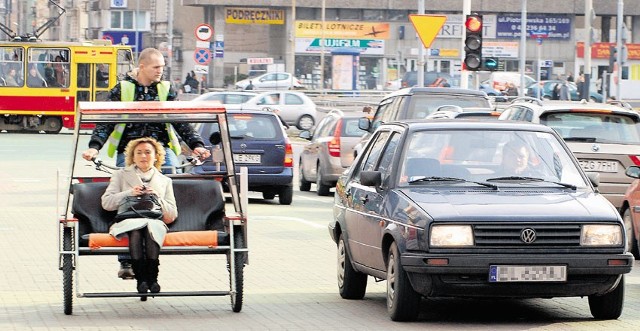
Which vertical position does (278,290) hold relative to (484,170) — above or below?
below

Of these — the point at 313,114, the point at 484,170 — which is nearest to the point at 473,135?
the point at 484,170

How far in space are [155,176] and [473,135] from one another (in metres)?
2.28

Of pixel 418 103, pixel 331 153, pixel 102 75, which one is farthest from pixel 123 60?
pixel 418 103

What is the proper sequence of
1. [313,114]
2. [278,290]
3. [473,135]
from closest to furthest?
[473,135]
[278,290]
[313,114]

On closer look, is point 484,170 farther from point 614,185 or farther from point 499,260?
point 614,185

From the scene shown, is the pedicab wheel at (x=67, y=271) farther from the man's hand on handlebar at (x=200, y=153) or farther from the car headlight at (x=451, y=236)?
the car headlight at (x=451, y=236)

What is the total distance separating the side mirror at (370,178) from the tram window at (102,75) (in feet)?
138

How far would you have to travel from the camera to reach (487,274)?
10227mm

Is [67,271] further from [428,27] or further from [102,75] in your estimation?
[102,75]

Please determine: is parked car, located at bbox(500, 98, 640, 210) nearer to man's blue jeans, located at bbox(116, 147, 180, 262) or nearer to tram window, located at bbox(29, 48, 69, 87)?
man's blue jeans, located at bbox(116, 147, 180, 262)

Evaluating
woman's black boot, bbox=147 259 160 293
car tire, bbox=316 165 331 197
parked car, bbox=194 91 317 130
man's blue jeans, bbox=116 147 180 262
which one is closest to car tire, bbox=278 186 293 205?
car tire, bbox=316 165 331 197

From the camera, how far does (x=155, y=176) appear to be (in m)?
11.5

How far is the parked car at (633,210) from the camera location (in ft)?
47.8

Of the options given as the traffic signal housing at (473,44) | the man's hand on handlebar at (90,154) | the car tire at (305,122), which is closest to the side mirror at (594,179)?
the man's hand on handlebar at (90,154)
